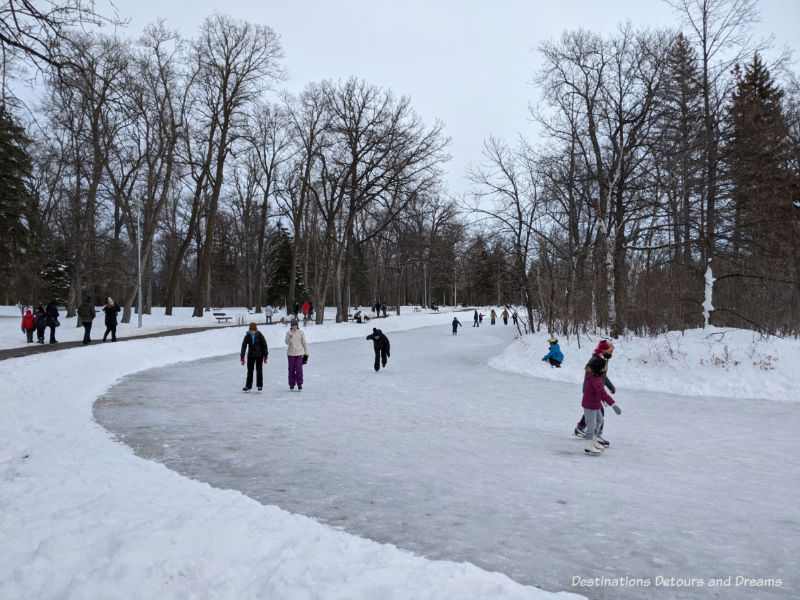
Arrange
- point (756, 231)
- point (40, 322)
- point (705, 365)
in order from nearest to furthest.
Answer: point (705, 365), point (756, 231), point (40, 322)

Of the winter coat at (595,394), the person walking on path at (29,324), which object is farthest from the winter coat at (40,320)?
the winter coat at (595,394)

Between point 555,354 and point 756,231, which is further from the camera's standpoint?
point 756,231

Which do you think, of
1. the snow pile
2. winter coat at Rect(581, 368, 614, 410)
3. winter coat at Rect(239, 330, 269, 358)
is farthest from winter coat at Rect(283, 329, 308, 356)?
the snow pile

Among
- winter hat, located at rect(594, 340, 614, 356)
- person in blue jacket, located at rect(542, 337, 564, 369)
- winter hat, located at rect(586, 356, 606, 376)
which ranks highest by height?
winter hat, located at rect(594, 340, 614, 356)

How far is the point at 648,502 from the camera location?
5.08 metres

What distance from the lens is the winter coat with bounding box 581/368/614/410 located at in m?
7.27

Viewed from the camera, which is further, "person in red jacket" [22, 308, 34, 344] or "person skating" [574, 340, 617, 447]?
"person in red jacket" [22, 308, 34, 344]

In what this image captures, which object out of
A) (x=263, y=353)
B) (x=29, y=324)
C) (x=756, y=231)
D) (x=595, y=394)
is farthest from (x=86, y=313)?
(x=756, y=231)

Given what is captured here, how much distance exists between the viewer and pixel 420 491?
5.34 m

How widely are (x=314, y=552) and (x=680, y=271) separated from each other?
20231 millimetres

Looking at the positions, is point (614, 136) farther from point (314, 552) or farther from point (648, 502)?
point (314, 552)

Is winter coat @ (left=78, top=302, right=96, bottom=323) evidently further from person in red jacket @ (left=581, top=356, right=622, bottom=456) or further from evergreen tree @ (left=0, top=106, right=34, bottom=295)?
person in red jacket @ (left=581, top=356, right=622, bottom=456)

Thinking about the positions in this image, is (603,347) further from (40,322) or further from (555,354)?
(40,322)

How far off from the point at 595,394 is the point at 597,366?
1.33ft
